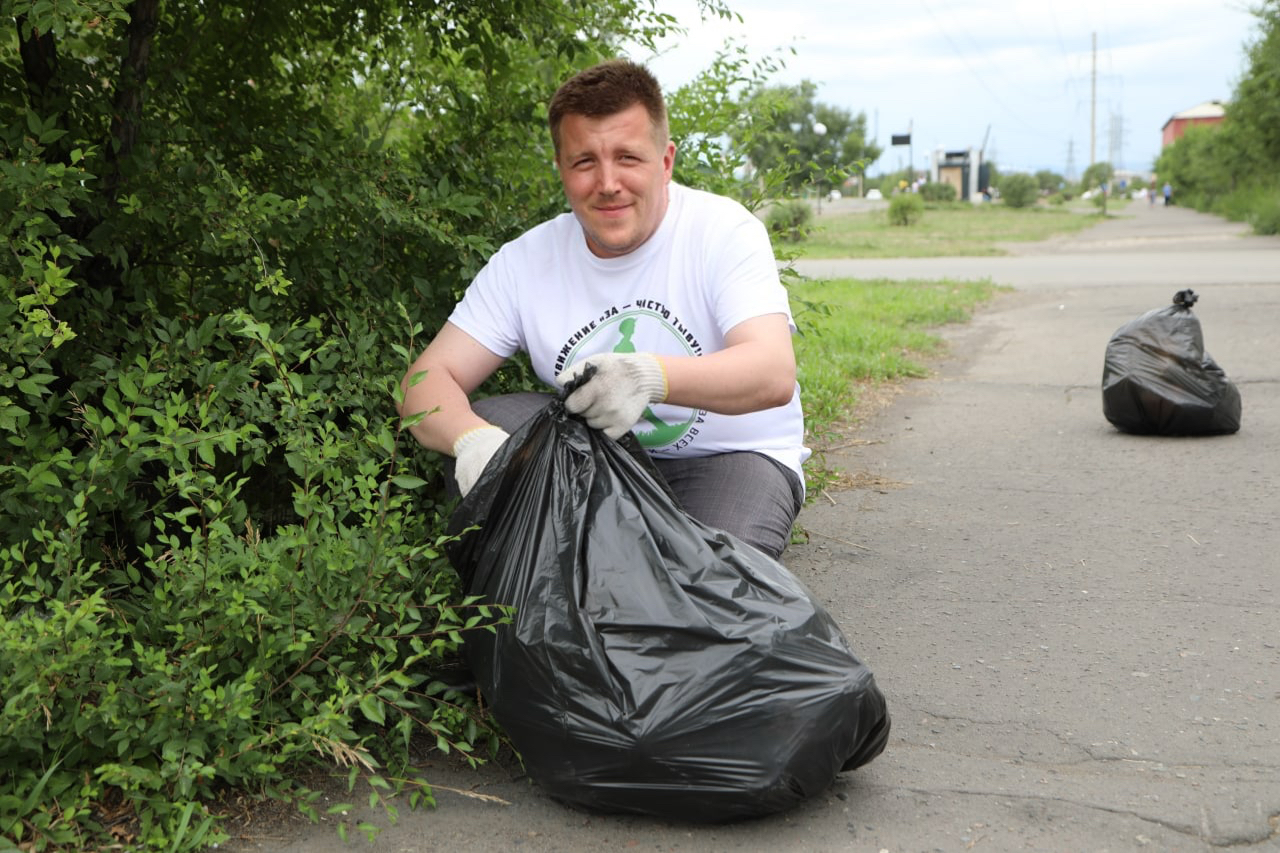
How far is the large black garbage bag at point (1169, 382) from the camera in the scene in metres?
5.78

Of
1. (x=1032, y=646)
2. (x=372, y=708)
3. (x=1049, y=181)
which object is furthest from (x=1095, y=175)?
(x=372, y=708)

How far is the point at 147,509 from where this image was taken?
9.43 ft

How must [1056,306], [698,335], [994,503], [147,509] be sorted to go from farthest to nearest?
A: 1. [1056,306]
2. [994,503]
3. [698,335]
4. [147,509]

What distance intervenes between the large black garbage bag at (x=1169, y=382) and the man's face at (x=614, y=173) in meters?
3.44

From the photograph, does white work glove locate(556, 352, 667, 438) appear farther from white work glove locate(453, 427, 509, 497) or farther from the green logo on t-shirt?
the green logo on t-shirt

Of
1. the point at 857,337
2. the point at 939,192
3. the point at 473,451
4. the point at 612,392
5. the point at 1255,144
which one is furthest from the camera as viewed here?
the point at 939,192

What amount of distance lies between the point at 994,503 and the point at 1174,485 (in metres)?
0.75

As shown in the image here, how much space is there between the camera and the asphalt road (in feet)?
7.97

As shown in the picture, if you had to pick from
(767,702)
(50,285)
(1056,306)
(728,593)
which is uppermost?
(50,285)

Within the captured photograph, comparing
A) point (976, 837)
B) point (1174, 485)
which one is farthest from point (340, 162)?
point (1174, 485)

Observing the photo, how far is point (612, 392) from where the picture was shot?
8.71 ft

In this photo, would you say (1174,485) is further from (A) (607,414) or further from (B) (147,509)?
(B) (147,509)

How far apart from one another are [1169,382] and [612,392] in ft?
13.0

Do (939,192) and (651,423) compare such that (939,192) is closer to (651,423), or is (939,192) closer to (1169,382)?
(1169,382)
